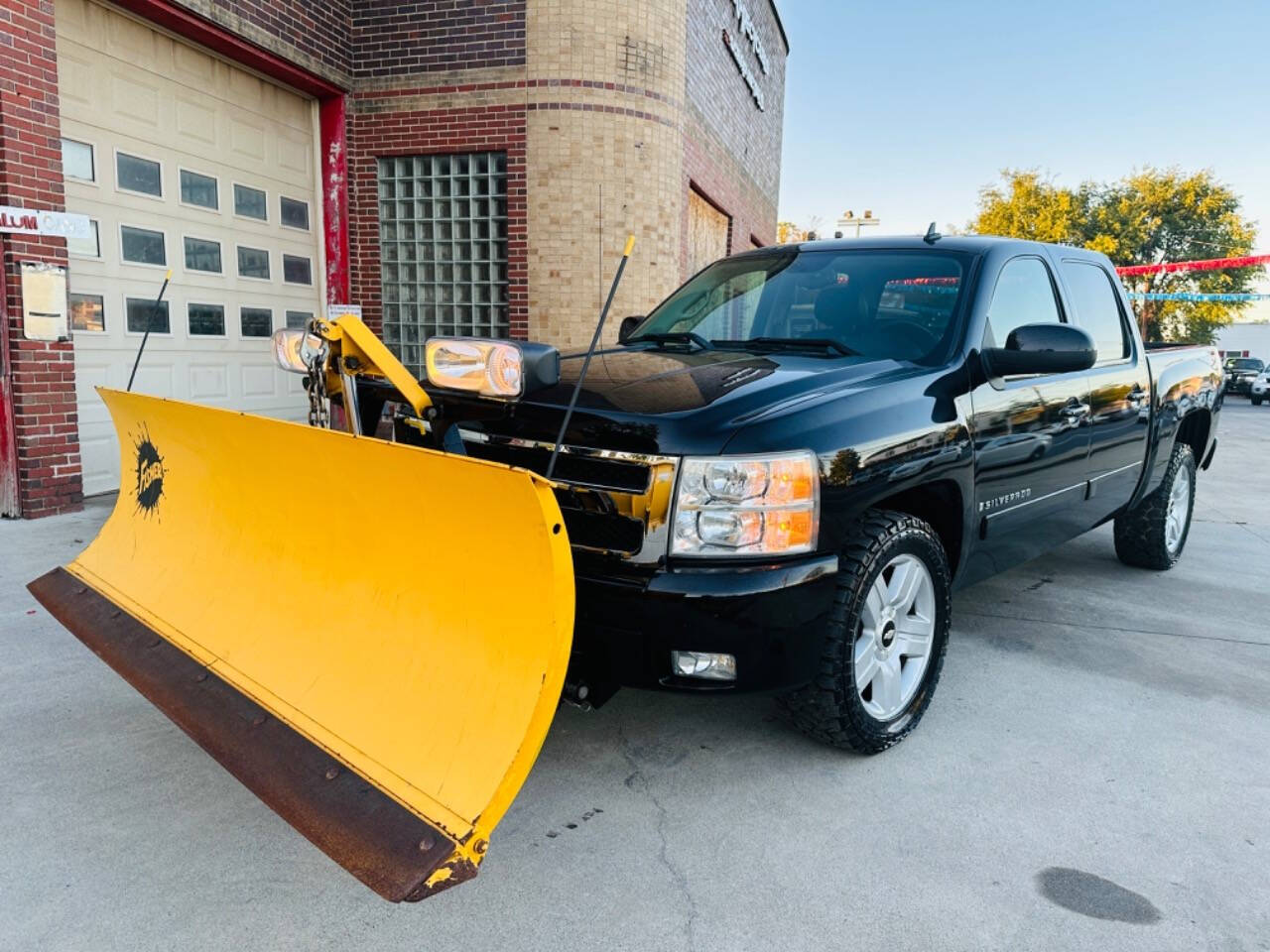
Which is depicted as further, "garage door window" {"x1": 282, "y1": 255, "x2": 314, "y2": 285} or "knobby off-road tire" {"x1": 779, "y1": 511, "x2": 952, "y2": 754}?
"garage door window" {"x1": 282, "y1": 255, "x2": 314, "y2": 285}

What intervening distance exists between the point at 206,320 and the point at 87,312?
48.8 inches

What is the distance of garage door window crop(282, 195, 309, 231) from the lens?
354 inches

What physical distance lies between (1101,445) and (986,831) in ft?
8.09

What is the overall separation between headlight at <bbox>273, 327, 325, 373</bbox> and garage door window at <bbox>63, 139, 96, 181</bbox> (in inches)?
186

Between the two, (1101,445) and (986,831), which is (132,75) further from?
(986,831)

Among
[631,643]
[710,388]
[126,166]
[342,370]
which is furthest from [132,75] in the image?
[631,643]

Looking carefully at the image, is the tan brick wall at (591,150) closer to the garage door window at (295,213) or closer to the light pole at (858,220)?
the garage door window at (295,213)

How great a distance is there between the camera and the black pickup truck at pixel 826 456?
2.57 m

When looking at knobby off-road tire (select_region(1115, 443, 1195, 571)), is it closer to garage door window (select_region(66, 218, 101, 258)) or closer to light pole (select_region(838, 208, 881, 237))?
garage door window (select_region(66, 218, 101, 258))

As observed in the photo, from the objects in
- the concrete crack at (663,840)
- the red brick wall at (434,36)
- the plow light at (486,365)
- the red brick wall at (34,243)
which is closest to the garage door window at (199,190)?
the red brick wall at (34,243)

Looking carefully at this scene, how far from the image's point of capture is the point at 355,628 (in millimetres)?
2533

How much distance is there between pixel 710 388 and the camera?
2914 mm

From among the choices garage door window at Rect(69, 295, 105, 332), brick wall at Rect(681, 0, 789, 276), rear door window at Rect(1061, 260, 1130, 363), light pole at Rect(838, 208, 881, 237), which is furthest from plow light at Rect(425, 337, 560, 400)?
light pole at Rect(838, 208, 881, 237)

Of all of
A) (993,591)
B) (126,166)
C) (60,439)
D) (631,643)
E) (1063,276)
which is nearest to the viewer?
(631,643)
